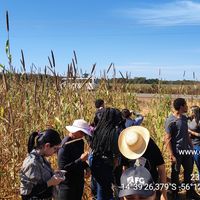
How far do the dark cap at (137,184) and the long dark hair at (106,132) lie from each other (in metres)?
1.83

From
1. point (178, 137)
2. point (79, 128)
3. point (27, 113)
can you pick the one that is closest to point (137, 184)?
point (79, 128)

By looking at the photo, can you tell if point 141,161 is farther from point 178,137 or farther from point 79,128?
point 178,137

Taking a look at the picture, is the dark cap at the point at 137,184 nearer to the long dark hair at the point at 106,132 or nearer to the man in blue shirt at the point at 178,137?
the long dark hair at the point at 106,132

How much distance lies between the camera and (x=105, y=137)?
16.1 feet

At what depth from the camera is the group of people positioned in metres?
3.78

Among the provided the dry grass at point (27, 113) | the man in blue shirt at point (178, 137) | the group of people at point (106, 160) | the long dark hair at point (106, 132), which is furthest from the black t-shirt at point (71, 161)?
the man in blue shirt at point (178, 137)

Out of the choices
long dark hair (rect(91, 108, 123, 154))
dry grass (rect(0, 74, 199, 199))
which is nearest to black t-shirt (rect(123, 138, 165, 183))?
long dark hair (rect(91, 108, 123, 154))

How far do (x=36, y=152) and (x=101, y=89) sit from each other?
14.2 feet

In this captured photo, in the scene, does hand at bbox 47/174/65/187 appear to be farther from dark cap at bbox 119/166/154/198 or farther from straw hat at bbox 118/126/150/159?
dark cap at bbox 119/166/154/198

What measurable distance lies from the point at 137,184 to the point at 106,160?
210cm

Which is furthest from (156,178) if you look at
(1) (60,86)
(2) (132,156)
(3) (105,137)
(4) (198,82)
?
(4) (198,82)

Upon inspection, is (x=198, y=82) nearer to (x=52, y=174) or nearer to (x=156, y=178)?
(x=156, y=178)

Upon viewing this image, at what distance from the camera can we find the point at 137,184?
2.87 meters

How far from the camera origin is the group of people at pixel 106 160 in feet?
12.4
